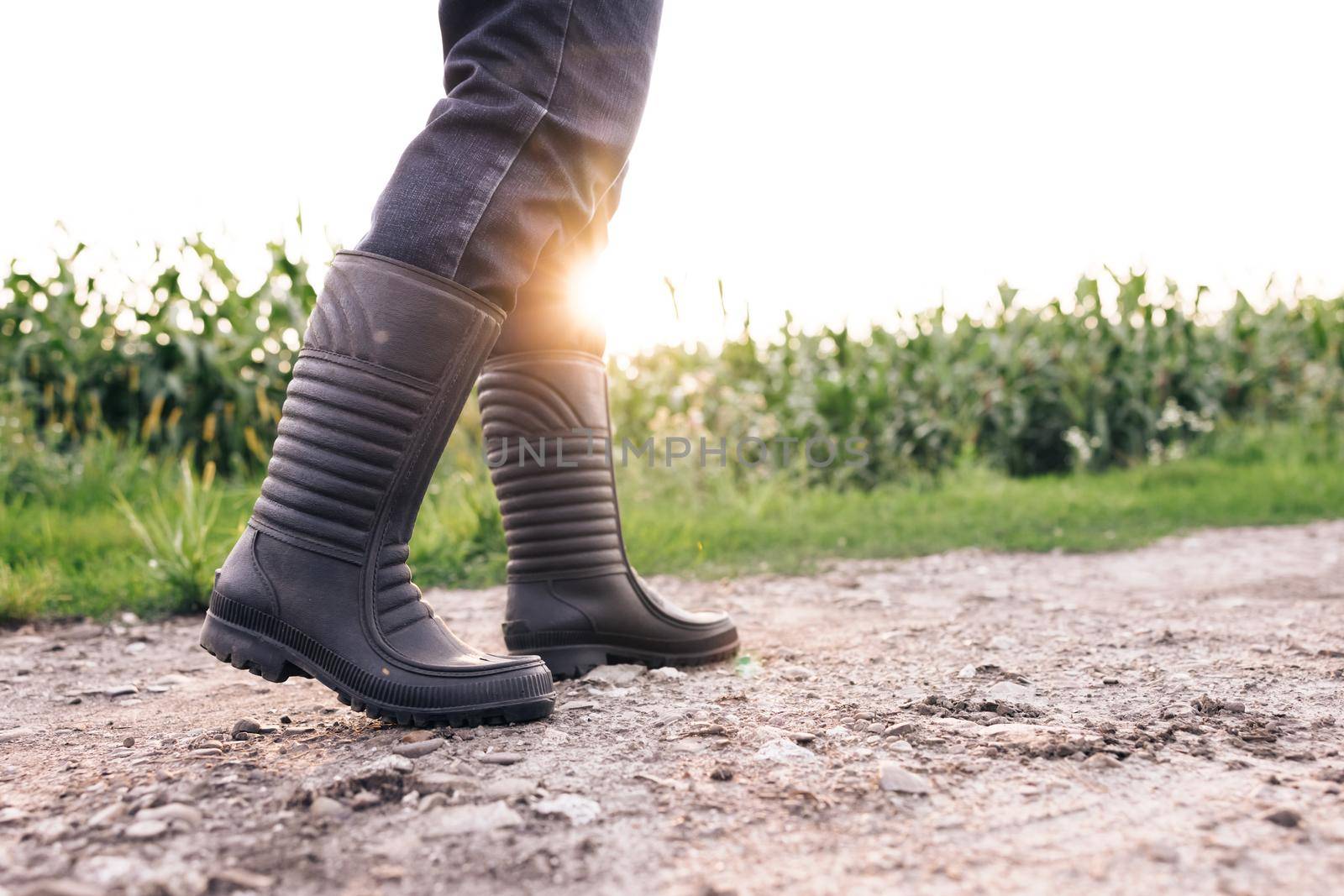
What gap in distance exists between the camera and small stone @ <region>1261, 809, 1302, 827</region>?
0.97 m

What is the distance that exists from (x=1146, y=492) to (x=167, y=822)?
16.0 feet

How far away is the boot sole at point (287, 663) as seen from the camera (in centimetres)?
134

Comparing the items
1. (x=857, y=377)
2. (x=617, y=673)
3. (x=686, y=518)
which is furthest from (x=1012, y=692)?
(x=857, y=377)

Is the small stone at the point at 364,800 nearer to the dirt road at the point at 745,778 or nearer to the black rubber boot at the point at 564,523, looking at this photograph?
the dirt road at the point at 745,778

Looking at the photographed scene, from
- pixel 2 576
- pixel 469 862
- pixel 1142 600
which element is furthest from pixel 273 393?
pixel 469 862

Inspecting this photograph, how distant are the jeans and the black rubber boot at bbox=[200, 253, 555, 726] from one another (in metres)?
0.05

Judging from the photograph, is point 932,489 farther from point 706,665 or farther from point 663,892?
point 663,892

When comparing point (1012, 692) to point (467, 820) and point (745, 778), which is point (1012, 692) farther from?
point (467, 820)

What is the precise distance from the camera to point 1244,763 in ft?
3.79

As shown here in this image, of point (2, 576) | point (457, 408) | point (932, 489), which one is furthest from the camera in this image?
point (932, 489)

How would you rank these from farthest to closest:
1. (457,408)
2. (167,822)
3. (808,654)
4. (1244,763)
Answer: (808,654) < (457,408) < (1244,763) < (167,822)

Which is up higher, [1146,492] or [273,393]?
[273,393]

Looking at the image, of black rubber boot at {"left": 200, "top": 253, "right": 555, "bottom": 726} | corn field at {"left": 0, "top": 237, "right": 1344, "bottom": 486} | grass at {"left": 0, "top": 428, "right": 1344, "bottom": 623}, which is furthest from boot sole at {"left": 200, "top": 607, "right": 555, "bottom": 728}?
corn field at {"left": 0, "top": 237, "right": 1344, "bottom": 486}

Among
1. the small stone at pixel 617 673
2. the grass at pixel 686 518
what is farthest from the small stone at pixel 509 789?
Answer: the grass at pixel 686 518
